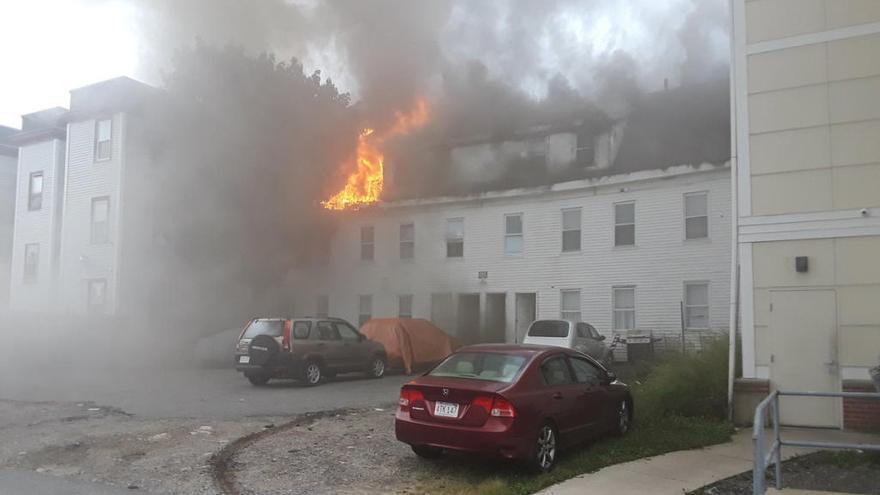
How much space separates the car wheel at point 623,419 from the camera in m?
8.12

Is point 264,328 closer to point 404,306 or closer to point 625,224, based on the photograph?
point 404,306

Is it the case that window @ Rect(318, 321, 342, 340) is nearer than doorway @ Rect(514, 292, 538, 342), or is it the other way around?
window @ Rect(318, 321, 342, 340)

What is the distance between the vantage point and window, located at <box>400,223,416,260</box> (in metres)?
23.0

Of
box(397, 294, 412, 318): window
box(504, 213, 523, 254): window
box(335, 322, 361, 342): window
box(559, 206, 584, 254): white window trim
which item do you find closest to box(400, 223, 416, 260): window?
box(397, 294, 412, 318): window

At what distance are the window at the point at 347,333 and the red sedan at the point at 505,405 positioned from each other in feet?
25.2

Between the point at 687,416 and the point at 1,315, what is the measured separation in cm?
1782

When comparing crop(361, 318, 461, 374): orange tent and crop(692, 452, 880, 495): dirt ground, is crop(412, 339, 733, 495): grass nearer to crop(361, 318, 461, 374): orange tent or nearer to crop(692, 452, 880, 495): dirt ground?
crop(692, 452, 880, 495): dirt ground

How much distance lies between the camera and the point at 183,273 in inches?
848

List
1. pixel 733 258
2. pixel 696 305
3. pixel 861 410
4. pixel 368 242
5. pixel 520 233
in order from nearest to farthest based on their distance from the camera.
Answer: pixel 861 410 → pixel 733 258 → pixel 696 305 → pixel 520 233 → pixel 368 242

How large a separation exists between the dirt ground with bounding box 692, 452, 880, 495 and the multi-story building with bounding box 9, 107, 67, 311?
23.0 metres

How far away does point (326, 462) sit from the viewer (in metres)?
6.98

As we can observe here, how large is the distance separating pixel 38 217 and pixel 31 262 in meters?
1.63

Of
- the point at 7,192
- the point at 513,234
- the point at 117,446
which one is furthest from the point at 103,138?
the point at 117,446

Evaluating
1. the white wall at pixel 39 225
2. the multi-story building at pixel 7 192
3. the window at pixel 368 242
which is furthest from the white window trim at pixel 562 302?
the multi-story building at pixel 7 192
